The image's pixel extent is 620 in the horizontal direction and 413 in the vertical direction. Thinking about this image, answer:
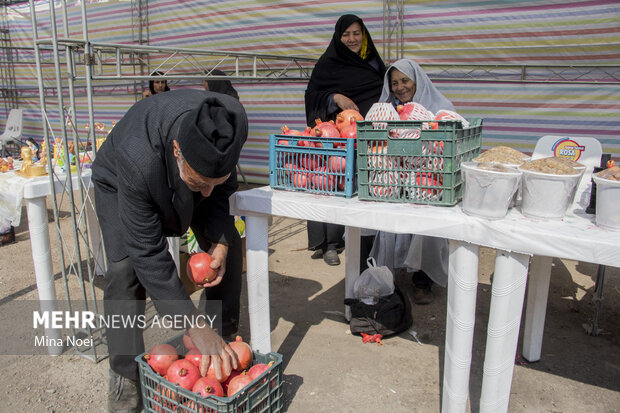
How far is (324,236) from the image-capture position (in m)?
4.26

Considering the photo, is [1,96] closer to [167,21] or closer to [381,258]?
[167,21]

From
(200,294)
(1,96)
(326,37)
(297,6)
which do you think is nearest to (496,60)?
(326,37)

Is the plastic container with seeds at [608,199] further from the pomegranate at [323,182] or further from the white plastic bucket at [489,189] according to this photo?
the pomegranate at [323,182]

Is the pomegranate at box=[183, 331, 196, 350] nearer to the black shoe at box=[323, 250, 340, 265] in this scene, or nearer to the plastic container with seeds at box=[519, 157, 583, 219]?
the plastic container with seeds at box=[519, 157, 583, 219]

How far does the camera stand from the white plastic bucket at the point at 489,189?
1.52 m

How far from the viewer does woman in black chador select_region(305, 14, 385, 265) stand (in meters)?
3.40

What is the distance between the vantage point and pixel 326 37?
612cm

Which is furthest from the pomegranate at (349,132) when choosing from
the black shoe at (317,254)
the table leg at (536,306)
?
the black shoe at (317,254)

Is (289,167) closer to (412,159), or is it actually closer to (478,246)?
(412,159)

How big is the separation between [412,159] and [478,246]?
1.35ft

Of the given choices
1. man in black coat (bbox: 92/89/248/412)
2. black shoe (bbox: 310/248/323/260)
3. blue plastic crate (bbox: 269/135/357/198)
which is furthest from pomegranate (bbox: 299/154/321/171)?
black shoe (bbox: 310/248/323/260)

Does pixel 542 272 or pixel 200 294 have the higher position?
pixel 542 272

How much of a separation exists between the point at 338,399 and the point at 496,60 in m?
4.40

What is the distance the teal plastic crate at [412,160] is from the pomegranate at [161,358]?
1045mm
